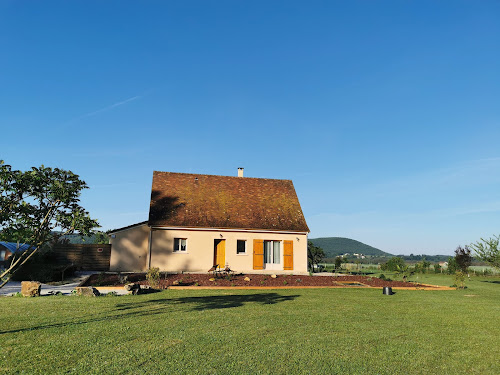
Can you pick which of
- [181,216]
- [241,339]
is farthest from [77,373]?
[181,216]

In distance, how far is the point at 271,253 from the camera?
23.2 meters

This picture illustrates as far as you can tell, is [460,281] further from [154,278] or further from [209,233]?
[154,278]

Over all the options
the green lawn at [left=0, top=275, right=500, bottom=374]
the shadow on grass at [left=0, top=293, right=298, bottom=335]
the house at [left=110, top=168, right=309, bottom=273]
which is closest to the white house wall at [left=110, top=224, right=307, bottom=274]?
the house at [left=110, top=168, right=309, bottom=273]

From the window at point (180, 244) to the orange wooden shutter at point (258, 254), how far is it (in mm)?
4420

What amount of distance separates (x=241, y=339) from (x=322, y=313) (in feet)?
12.3

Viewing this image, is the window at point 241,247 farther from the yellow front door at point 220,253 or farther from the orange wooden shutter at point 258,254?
the yellow front door at point 220,253

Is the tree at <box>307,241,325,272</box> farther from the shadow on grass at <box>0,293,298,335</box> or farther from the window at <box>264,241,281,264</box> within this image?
the shadow on grass at <box>0,293,298,335</box>

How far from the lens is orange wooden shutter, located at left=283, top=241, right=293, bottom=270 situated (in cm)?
2286

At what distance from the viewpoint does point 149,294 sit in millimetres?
13930

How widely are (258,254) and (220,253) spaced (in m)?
2.43

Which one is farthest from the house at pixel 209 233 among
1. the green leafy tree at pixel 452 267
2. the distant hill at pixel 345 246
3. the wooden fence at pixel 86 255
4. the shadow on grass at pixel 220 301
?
the distant hill at pixel 345 246

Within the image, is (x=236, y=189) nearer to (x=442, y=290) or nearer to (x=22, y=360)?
(x=442, y=290)

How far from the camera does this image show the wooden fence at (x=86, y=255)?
24.8 metres

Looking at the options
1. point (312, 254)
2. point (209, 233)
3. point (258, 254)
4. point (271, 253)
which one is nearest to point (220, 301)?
point (209, 233)
